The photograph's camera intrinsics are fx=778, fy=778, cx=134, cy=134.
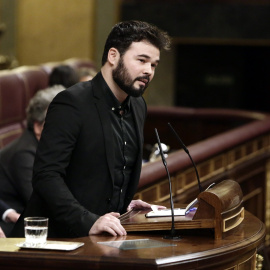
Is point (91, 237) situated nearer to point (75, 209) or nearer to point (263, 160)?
point (75, 209)

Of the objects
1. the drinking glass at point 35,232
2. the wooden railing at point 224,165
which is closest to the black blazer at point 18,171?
the wooden railing at point 224,165

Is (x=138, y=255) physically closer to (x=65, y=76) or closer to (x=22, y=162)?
(x=22, y=162)

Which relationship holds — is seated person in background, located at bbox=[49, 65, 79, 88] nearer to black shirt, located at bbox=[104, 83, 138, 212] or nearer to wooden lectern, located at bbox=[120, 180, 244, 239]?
black shirt, located at bbox=[104, 83, 138, 212]

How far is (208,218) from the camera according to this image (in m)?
2.39

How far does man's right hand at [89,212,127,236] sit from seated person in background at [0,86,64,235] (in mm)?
1306

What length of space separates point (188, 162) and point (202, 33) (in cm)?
492

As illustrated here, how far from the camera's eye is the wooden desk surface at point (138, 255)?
2141 mm

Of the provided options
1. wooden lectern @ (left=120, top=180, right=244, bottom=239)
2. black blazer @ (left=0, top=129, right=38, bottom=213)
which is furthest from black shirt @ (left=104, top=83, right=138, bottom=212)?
black blazer @ (left=0, top=129, right=38, bottom=213)

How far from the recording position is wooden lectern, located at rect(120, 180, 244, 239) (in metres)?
2.38

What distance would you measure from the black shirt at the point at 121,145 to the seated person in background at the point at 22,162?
1111 mm

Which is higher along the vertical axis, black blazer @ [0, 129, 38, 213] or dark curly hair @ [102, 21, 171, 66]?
dark curly hair @ [102, 21, 171, 66]

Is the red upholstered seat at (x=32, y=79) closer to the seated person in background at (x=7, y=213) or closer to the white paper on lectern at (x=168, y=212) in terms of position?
the seated person in background at (x=7, y=213)

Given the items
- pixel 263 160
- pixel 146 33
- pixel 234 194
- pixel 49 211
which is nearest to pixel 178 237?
pixel 234 194

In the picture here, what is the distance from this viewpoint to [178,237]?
7.92 feet
